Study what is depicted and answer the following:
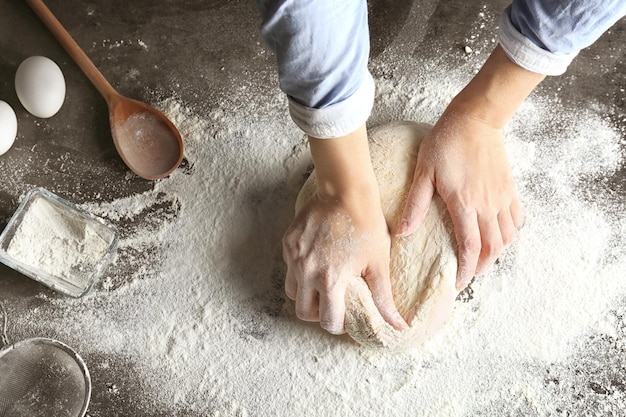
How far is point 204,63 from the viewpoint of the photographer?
1.33 meters

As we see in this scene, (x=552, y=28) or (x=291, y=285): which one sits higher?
(x=552, y=28)

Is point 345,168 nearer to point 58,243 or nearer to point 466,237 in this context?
point 466,237

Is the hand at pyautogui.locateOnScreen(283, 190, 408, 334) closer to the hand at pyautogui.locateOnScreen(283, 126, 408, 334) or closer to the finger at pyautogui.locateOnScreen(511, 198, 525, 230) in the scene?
the hand at pyautogui.locateOnScreen(283, 126, 408, 334)

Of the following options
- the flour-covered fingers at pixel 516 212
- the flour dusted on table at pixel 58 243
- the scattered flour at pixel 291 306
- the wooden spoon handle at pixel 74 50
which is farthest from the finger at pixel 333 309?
the wooden spoon handle at pixel 74 50

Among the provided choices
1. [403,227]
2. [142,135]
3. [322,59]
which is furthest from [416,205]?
[142,135]

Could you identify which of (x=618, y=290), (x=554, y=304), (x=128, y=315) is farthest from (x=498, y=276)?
(x=128, y=315)

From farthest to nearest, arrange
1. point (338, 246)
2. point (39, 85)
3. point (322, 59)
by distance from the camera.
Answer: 1. point (39, 85)
2. point (338, 246)
3. point (322, 59)

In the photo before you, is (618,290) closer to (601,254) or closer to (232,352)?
(601,254)

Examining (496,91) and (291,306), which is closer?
(496,91)

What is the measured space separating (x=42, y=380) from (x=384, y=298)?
2.09 ft

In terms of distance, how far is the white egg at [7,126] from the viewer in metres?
1.22

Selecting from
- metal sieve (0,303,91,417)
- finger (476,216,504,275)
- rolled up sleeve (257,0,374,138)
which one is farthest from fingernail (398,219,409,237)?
metal sieve (0,303,91,417)

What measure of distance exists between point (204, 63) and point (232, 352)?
1.93 ft

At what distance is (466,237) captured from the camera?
3.41ft
